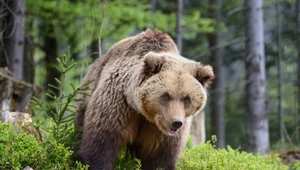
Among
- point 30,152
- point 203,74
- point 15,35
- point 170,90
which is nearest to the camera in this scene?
point 170,90

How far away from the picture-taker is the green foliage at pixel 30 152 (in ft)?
18.5

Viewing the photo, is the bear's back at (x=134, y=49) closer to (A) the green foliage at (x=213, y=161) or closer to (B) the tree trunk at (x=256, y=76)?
(A) the green foliage at (x=213, y=161)

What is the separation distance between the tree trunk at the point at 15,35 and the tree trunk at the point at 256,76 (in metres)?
5.23

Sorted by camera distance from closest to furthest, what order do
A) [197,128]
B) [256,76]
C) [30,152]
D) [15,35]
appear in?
[30,152] < [15,35] < [197,128] < [256,76]

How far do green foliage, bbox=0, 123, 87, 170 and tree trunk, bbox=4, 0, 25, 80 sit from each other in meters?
4.55

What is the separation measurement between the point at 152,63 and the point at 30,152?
159cm

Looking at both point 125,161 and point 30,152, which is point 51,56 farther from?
point 30,152

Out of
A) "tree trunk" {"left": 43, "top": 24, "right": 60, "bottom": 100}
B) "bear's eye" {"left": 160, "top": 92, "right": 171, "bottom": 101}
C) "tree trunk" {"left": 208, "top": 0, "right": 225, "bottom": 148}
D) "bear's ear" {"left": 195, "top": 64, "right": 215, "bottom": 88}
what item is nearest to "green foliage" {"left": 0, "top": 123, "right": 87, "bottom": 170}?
"bear's eye" {"left": 160, "top": 92, "right": 171, "bottom": 101}

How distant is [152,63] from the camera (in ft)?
19.5

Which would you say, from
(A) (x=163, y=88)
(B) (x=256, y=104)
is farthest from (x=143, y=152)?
(B) (x=256, y=104)

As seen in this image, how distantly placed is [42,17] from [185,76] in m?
10.4

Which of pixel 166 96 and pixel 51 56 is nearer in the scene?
pixel 166 96

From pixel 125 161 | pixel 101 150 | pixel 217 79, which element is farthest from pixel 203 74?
pixel 217 79

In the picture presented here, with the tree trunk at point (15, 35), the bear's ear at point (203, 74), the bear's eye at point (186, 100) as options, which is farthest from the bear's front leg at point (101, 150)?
the tree trunk at point (15, 35)
